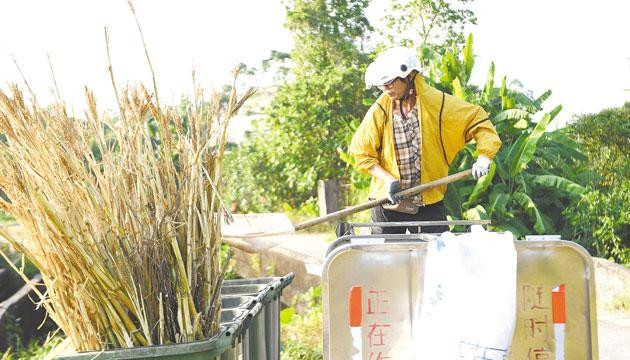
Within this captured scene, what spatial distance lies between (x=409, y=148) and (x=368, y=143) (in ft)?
0.82

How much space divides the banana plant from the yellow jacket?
303 cm

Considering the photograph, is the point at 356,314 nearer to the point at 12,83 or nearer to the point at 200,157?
the point at 200,157

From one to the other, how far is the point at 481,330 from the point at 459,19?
1022 centimetres

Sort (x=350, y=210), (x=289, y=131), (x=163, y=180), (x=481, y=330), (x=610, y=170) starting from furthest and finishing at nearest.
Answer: (x=289, y=131) < (x=610, y=170) < (x=350, y=210) < (x=163, y=180) < (x=481, y=330)

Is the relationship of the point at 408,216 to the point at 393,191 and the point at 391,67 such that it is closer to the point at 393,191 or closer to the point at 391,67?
the point at 393,191

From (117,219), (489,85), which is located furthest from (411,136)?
(489,85)

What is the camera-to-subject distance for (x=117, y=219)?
2.53 meters

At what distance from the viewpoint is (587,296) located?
269cm

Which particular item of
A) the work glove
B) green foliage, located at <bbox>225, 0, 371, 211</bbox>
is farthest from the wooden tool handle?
green foliage, located at <bbox>225, 0, 371, 211</bbox>

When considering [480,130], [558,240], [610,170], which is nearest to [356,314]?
[558,240]

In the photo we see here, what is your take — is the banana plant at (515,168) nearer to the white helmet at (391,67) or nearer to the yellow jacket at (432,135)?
the yellow jacket at (432,135)

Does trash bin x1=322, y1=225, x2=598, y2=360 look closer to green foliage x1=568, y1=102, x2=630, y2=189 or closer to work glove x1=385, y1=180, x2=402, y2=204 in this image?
work glove x1=385, y1=180, x2=402, y2=204

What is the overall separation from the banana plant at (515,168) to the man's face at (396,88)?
3.22 m

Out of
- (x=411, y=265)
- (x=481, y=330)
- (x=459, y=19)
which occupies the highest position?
(x=459, y=19)
